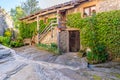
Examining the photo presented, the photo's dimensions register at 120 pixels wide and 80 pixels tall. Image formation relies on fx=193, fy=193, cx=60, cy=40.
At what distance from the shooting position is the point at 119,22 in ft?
49.2

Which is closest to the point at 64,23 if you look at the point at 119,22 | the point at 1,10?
the point at 119,22

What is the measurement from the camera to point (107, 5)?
16781 mm

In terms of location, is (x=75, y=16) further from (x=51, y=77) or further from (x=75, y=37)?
(x=51, y=77)

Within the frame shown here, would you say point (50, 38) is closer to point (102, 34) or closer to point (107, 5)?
point (102, 34)

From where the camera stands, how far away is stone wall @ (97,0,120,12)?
631 inches

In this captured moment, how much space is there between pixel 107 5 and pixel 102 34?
2.63 m

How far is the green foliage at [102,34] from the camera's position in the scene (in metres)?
15.3

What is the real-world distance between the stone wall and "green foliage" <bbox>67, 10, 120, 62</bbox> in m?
0.68

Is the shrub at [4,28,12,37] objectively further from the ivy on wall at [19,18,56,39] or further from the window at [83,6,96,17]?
the window at [83,6,96,17]

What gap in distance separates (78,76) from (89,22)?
6787 mm

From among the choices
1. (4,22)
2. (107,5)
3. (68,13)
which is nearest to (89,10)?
(107,5)

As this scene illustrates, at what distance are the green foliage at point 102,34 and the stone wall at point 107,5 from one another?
A: 680 mm

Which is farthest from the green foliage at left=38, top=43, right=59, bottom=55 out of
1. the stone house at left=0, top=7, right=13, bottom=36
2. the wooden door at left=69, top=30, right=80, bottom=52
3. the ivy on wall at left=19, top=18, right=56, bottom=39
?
the stone house at left=0, top=7, right=13, bottom=36

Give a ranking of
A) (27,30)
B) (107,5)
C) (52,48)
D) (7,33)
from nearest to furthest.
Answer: (107,5) → (52,48) → (27,30) → (7,33)
